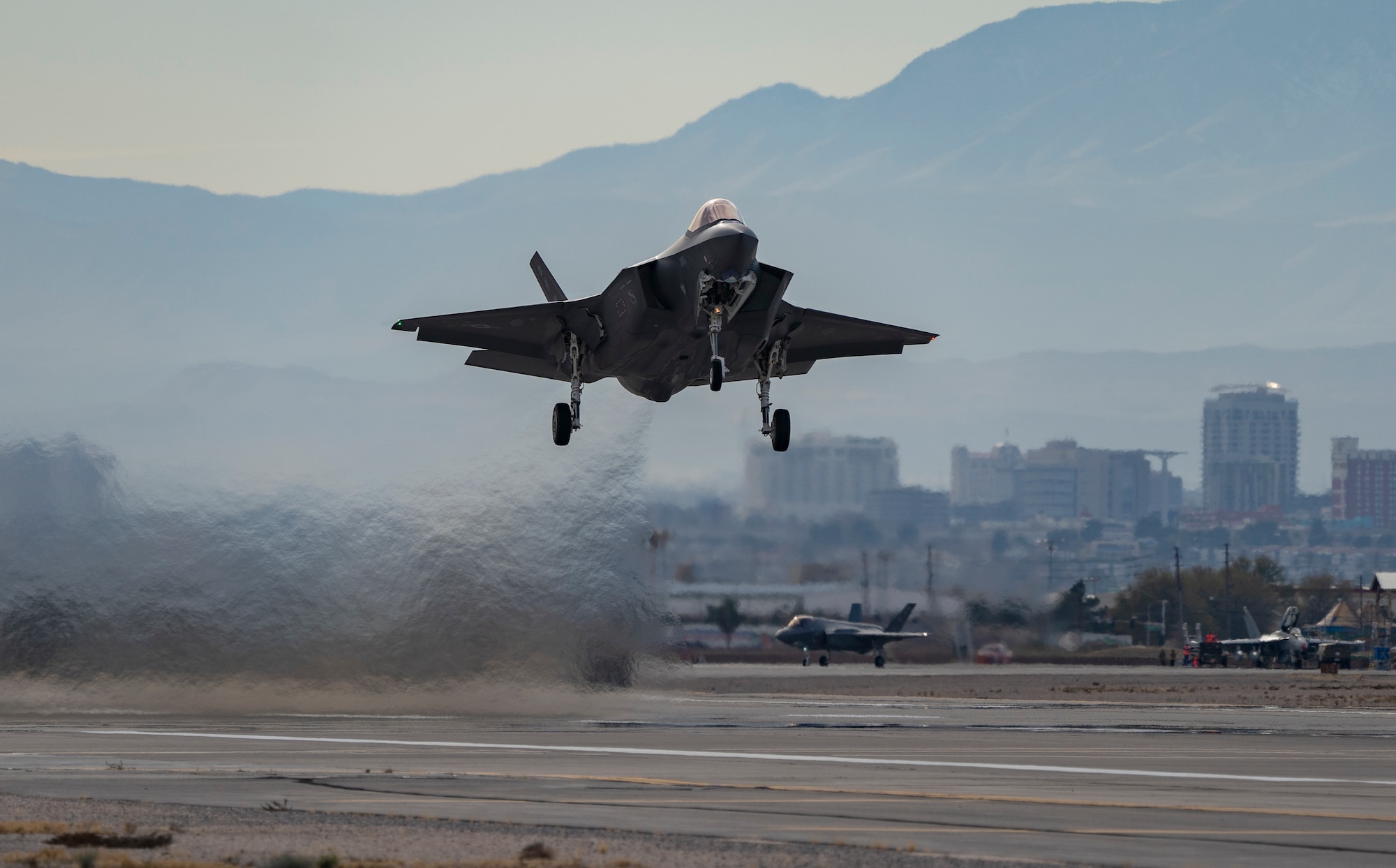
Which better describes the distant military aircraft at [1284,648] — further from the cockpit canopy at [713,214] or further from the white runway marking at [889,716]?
the cockpit canopy at [713,214]

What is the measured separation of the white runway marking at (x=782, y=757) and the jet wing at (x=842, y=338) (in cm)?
1074

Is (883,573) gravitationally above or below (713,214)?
below

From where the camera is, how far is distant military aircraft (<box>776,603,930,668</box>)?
86250 millimetres

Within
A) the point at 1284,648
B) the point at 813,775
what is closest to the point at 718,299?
the point at 813,775

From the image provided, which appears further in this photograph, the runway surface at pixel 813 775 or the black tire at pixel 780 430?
the black tire at pixel 780 430

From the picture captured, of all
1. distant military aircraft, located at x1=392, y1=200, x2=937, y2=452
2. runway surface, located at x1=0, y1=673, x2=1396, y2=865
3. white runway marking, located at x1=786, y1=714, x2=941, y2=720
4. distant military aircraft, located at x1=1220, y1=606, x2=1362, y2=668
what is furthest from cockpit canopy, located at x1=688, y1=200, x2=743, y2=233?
distant military aircraft, located at x1=1220, y1=606, x2=1362, y2=668

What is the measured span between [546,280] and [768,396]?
7.45 meters

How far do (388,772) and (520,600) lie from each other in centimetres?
1707

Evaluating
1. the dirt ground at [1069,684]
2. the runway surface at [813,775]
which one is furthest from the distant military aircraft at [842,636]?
the runway surface at [813,775]

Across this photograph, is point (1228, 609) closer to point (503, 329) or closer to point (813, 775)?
point (503, 329)

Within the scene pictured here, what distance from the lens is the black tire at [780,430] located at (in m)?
32.8

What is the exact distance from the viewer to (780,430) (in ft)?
108

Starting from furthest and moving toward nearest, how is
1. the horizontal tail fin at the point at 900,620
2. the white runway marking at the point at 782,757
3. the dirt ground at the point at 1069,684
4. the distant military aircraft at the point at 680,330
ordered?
the horizontal tail fin at the point at 900,620
the dirt ground at the point at 1069,684
the distant military aircraft at the point at 680,330
the white runway marking at the point at 782,757

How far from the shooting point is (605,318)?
1308 inches
